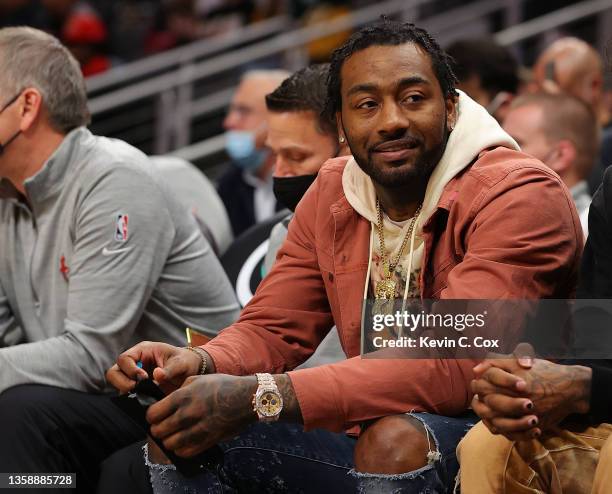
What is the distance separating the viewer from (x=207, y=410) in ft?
8.73

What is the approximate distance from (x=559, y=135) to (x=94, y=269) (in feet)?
6.57

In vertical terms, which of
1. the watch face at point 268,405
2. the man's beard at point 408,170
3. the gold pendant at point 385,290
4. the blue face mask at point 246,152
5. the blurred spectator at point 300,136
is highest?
the blue face mask at point 246,152

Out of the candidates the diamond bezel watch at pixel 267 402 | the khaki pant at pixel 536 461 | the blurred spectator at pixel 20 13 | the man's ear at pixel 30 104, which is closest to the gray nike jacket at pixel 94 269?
the man's ear at pixel 30 104

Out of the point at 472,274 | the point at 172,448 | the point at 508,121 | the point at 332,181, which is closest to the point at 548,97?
the point at 508,121

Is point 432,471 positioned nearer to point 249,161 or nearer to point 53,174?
point 53,174

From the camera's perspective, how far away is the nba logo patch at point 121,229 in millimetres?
3594

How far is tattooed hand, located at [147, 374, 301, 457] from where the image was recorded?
2.66 metres

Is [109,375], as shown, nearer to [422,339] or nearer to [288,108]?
[422,339]

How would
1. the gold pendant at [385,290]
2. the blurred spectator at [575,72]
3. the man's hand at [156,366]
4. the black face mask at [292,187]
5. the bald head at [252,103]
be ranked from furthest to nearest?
the bald head at [252,103] < the blurred spectator at [575,72] < the black face mask at [292,187] < the gold pendant at [385,290] < the man's hand at [156,366]

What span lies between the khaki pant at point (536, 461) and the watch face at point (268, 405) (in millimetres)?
395

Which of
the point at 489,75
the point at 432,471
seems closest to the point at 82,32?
the point at 489,75

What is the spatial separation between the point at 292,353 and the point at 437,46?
33.3 inches

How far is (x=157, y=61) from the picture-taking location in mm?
8141

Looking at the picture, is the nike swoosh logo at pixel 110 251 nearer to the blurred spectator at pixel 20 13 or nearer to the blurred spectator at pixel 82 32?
the blurred spectator at pixel 82 32
